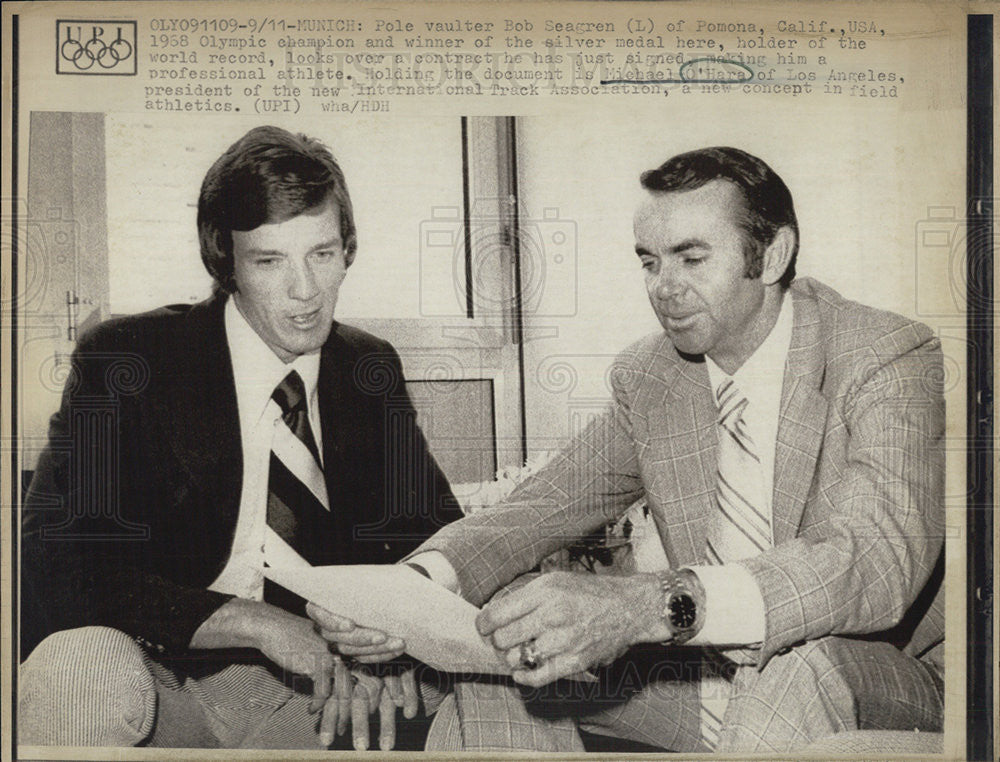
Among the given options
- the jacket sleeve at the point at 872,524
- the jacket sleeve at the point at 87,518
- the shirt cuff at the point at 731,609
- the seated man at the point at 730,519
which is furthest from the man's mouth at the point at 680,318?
the jacket sleeve at the point at 87,518

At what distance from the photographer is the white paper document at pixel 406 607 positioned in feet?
10.9

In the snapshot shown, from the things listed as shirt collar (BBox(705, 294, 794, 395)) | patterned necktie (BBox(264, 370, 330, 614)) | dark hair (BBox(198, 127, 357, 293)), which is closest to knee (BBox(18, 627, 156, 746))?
patterned necktie (BBox(264, 370, 330, 614))

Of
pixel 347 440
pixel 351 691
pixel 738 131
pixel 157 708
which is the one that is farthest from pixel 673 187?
pixel 157 708

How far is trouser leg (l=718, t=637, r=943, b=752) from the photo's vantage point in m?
3.28

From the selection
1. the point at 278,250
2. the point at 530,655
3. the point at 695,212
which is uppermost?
the point at 695,212

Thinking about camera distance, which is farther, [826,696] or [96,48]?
[96,48]

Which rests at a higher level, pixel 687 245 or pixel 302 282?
pixel 687 245

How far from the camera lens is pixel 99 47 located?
135 inches

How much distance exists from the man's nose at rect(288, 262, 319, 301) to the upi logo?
31.4 inches

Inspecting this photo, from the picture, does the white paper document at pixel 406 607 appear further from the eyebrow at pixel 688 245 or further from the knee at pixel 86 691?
the eyebrow at pixel 688 245

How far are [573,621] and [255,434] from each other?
1.10m

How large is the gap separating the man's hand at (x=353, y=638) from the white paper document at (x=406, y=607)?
18 mm

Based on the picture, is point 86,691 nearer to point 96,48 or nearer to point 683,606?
point 683,606

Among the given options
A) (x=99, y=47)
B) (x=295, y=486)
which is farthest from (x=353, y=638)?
(x=99, y=47)
